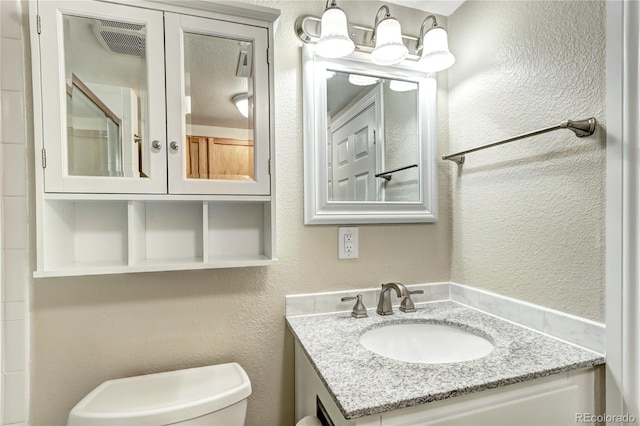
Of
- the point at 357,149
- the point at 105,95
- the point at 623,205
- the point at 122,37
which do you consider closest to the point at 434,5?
the point at 357,149

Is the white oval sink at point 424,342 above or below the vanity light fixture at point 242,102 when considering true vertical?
below

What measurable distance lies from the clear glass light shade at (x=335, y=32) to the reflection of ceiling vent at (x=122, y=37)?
0.57 m

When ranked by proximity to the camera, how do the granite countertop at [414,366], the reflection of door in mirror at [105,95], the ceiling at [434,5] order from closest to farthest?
the granite countertop at [414,366] → the reflection of door in mirror at [105,95] → the ceiling at [434,5]

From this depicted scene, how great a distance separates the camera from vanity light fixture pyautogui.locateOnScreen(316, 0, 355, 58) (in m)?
1.09

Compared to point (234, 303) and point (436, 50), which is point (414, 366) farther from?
point (436, 50)

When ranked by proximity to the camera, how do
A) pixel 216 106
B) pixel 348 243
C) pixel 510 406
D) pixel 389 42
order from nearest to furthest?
pixel 510 406, pixel 216 106, pixel 389 42, pixel 348 243

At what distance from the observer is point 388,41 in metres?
1.13

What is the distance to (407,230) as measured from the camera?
4.44ft

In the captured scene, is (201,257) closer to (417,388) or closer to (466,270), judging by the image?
(417,388)

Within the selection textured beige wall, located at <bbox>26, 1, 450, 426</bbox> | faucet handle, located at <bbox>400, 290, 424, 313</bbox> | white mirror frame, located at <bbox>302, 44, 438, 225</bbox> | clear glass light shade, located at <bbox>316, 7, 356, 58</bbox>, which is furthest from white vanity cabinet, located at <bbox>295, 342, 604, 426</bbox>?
clear glass light shade, located at <bbox>316, 7, 356, 58</bbox>

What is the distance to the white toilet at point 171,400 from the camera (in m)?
0.81

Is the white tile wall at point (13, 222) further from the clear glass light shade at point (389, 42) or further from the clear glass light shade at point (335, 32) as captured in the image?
the clear glass light shade at point (389, 42)

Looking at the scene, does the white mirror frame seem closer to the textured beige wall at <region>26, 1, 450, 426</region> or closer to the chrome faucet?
the textured beige wall at <region>26, 1, 450, 426</region>

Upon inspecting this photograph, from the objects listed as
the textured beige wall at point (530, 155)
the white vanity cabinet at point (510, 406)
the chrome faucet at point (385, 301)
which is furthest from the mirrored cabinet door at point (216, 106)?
the textured beige wall at point (530, 155)
